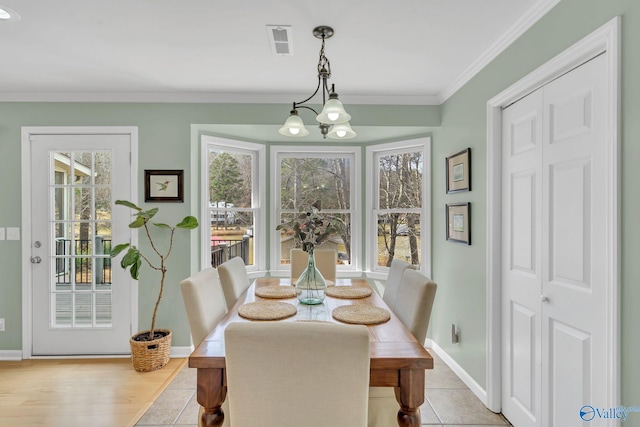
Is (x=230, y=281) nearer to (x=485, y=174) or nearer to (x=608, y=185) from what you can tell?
(x=485, y=174)

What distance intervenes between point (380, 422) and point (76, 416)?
206cm

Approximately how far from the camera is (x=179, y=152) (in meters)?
3.24

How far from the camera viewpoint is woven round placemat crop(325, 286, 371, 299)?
7.63 ft

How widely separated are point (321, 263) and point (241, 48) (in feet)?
6.06

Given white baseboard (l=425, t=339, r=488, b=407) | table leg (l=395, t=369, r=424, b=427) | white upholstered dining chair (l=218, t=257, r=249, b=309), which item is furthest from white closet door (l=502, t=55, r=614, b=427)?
white upholstered dining chair (l=218, t=257, r=249, b=309)

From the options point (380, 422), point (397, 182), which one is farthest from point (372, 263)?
point (380, 422)

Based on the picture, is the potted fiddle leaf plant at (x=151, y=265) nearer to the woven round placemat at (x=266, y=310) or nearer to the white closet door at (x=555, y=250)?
the woven round placemat at (x=266, y=310)

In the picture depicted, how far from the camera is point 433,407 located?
7.95 feet

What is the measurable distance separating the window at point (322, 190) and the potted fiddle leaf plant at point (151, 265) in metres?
1.14

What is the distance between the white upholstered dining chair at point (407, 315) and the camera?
158 centimetres

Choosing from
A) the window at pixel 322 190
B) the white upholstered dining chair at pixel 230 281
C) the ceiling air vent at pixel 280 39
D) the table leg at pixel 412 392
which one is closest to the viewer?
the table leg at pixel 412 392

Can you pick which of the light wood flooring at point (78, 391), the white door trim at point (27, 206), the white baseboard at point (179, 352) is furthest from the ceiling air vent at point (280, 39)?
the white baseboard at point (179, 352)

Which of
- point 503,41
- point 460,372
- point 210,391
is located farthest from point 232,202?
point 503,41

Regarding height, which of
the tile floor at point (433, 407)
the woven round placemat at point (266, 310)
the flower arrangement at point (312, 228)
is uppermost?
the flower arrangement at point (312, 228)
